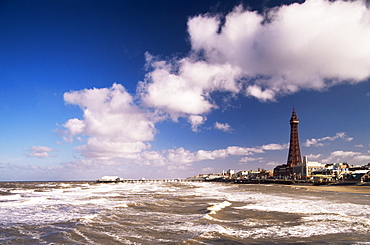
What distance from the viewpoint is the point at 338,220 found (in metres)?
12.4

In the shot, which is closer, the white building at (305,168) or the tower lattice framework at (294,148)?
the white building at (305,168)

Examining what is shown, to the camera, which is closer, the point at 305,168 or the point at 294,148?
the point at 305,168

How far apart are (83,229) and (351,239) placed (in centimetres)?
1041

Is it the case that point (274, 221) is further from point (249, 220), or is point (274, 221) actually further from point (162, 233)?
point (162, 233)

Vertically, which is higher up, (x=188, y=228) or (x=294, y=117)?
(x=294, y=117)

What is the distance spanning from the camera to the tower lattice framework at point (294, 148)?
125 meters

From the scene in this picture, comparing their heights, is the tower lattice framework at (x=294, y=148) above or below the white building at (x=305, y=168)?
above

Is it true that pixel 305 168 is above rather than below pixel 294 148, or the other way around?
below

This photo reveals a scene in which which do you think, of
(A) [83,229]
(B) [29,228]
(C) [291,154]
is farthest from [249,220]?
(C) [291,154]

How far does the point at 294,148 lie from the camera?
12750 cm

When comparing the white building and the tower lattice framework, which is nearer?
the white building

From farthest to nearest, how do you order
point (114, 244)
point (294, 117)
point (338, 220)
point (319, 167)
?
point (294, 117) → point (319, 167) → point (338, 220) → point (114, 244)

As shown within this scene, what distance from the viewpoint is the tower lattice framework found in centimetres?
12470

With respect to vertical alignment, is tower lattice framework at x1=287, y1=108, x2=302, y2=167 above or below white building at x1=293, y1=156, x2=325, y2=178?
above
